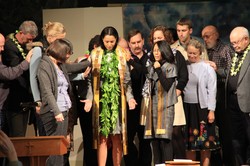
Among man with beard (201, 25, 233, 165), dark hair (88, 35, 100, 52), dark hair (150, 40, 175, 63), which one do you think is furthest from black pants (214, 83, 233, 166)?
dark hair (88, 35, 100, 52)

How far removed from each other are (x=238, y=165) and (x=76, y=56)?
243 cm

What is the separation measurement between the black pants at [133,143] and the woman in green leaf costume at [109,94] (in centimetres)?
52

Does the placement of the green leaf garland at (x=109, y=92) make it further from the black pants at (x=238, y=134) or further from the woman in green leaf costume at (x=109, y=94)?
the black pants at (x=238, y=134)

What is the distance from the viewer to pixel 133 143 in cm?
834

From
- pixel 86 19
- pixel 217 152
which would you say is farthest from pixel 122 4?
pixel 217 152

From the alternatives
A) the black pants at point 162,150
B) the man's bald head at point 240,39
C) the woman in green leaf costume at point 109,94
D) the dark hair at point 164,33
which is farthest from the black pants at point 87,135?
the man's bald head at point 240,39

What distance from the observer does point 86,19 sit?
8.97 meters

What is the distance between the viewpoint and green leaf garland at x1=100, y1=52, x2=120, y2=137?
25.2 ft

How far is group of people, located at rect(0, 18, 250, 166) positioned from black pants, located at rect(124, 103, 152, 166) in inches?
0.5

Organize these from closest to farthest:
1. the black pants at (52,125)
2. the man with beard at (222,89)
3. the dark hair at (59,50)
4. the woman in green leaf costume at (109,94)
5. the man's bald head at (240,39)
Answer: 1. the black pants at (52,125)
2. the dark hair at (59,50)
3. the woman in green leaf costume at (109,94)
4. the man's bald head at (240,39)
5. the man with beard at (222,89)

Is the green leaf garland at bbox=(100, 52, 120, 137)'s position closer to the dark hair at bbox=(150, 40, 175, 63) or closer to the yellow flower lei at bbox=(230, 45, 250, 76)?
the dark hair at bbox=(150, 40, 175, 63)

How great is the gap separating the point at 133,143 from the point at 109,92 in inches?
36.5

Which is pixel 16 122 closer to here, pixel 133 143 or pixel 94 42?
pixel 94 42

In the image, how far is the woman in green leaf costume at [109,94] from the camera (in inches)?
302
